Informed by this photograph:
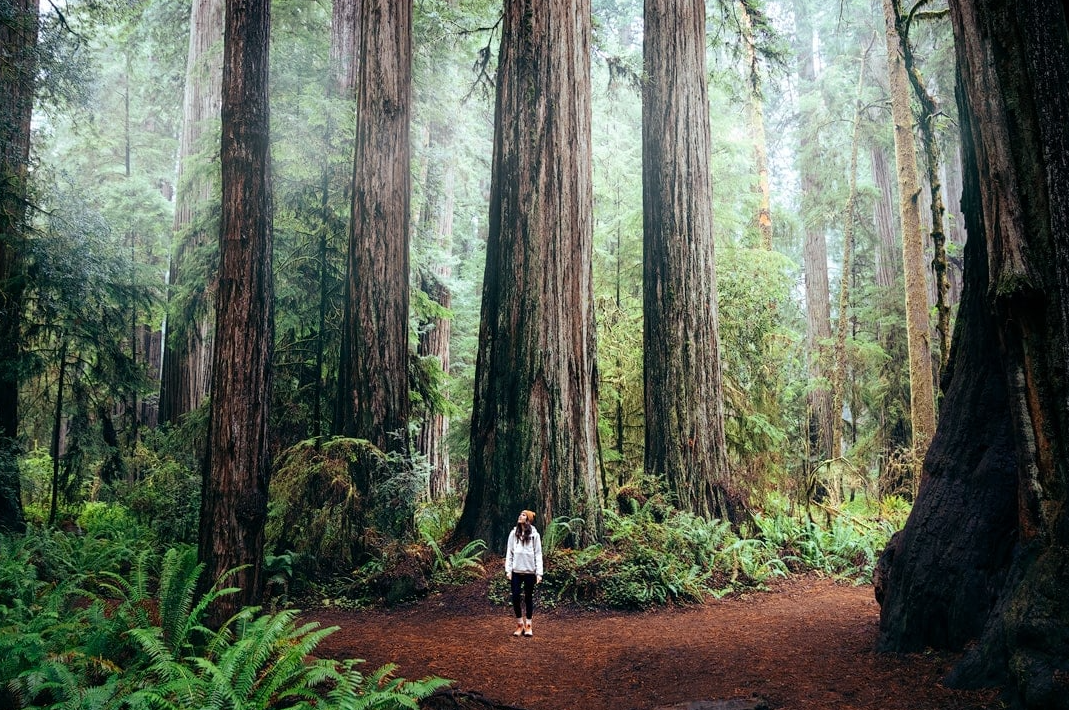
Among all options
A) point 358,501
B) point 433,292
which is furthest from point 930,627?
point 433,292

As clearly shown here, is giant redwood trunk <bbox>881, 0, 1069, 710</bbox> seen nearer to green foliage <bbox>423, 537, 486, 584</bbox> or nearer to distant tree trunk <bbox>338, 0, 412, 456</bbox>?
green foliage <bbox>423, 537, 486, 584</bbox>

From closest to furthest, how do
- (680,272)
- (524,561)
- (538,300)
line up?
(524,561), (538,300), (680,272)

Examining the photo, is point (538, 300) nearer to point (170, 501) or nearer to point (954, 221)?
point (170, 501)

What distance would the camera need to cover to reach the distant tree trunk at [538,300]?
9.20 meters

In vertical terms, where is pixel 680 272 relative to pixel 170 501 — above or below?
above

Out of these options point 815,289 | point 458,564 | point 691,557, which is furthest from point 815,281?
point 458,564

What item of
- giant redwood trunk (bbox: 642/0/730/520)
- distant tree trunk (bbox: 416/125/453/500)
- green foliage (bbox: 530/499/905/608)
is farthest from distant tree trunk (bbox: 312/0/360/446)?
giant redwood trunk (bbox: 642/0/730/520)

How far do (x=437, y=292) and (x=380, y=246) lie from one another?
7.75 m

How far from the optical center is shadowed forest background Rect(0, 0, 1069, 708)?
4297 millimetres

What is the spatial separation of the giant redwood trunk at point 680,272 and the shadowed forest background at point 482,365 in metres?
0.05

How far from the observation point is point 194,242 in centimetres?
1264

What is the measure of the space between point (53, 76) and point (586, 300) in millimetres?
8981

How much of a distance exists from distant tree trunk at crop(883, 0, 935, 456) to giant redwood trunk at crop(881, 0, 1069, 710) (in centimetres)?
768

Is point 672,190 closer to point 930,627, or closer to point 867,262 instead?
point 930,627
